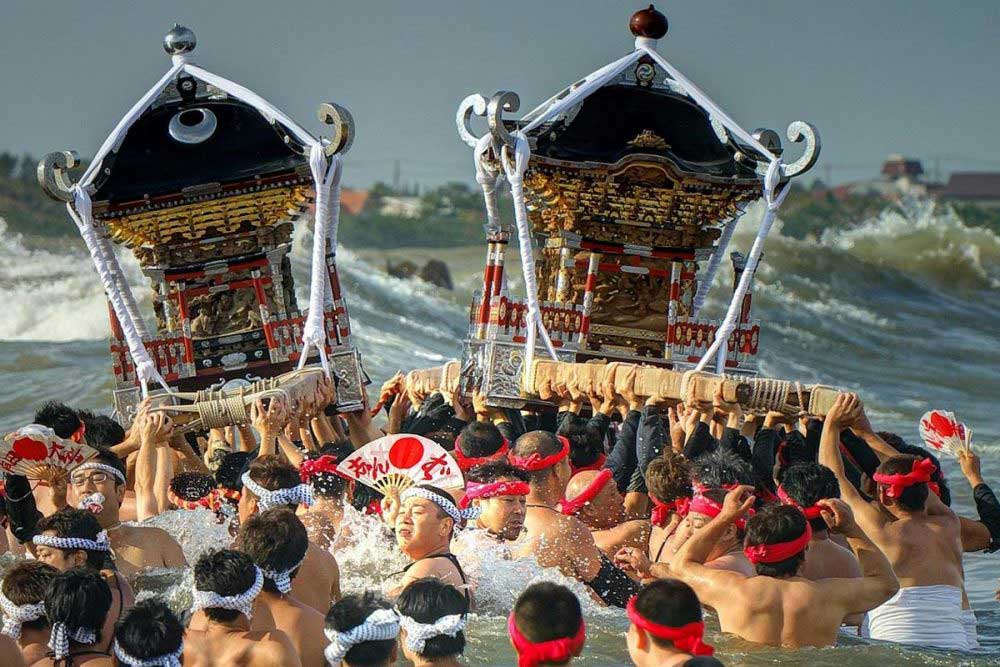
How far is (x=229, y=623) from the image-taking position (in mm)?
5406

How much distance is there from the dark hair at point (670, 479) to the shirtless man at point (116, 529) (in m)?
2.26

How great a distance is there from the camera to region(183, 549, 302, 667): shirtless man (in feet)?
17.5

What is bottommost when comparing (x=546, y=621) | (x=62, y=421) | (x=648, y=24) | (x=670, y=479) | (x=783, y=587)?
(x=62, y=421)

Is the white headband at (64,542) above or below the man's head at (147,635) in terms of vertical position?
below

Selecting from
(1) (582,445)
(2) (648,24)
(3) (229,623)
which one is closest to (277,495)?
(3) (229,623)

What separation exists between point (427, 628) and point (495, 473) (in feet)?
7.25

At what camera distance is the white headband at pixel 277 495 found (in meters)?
6.90

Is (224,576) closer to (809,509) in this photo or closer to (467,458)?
(809,509)

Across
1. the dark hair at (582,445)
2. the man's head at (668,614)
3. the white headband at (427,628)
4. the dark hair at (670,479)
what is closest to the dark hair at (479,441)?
the dark hair at (582,445)

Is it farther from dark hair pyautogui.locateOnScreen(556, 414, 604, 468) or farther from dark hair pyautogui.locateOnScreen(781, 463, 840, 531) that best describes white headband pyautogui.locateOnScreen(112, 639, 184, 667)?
dark hair pyautogui.locateOnScreen(556, 414, 604, 468)

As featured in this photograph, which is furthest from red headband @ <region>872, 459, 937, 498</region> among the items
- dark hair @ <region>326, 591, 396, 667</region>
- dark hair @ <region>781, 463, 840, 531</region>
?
dark hair @ <region>326, 591, 396, 667</region>

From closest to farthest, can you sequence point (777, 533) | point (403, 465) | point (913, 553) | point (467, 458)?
1. point (777, 533)
2. point (403, 465)
3. point (913, 553)
4. point (467, 458)

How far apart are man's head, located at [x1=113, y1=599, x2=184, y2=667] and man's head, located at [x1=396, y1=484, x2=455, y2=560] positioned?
4.99 ft

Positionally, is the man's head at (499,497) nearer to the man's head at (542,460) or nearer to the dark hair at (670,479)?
the man's head at (542,460)
